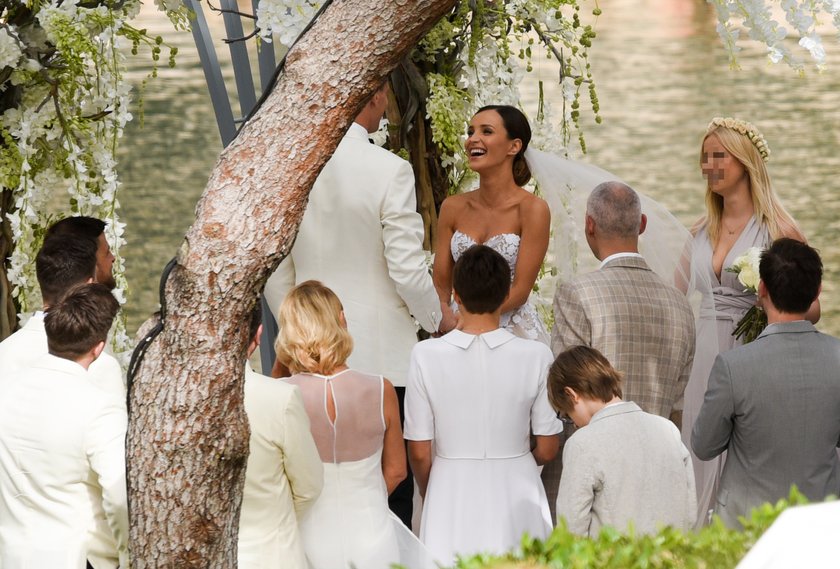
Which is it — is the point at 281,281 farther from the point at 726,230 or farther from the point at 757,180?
the point at 757,180

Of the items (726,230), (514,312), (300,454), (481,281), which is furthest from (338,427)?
(726,230)

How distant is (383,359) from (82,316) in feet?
3.86

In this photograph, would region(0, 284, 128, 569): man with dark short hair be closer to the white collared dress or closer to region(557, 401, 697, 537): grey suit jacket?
the white collared dress

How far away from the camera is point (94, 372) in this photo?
3.00 metres

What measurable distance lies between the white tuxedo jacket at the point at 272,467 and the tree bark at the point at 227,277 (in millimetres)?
630

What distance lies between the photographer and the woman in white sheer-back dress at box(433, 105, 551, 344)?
4.13 m

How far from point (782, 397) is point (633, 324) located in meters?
0.48

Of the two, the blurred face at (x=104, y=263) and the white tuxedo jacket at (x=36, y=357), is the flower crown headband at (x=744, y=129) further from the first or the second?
the white tuxedo jacket at (x=36, y=357)

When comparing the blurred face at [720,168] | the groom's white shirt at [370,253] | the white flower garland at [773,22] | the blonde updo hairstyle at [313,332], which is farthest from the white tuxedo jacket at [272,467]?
the blurred face at [720,168]

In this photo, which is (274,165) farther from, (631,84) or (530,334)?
(631,84)

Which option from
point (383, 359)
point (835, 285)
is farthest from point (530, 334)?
point (835, 285)

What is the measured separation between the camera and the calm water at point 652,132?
12039 millimetres

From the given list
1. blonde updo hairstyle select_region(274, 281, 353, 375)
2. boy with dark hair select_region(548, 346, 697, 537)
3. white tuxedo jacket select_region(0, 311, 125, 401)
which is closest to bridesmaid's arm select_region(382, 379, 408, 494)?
blonde updo hairstyle select_region(274, 281, 353, 375)

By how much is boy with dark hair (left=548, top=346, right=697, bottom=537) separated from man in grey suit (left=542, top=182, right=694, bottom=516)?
46 cm
